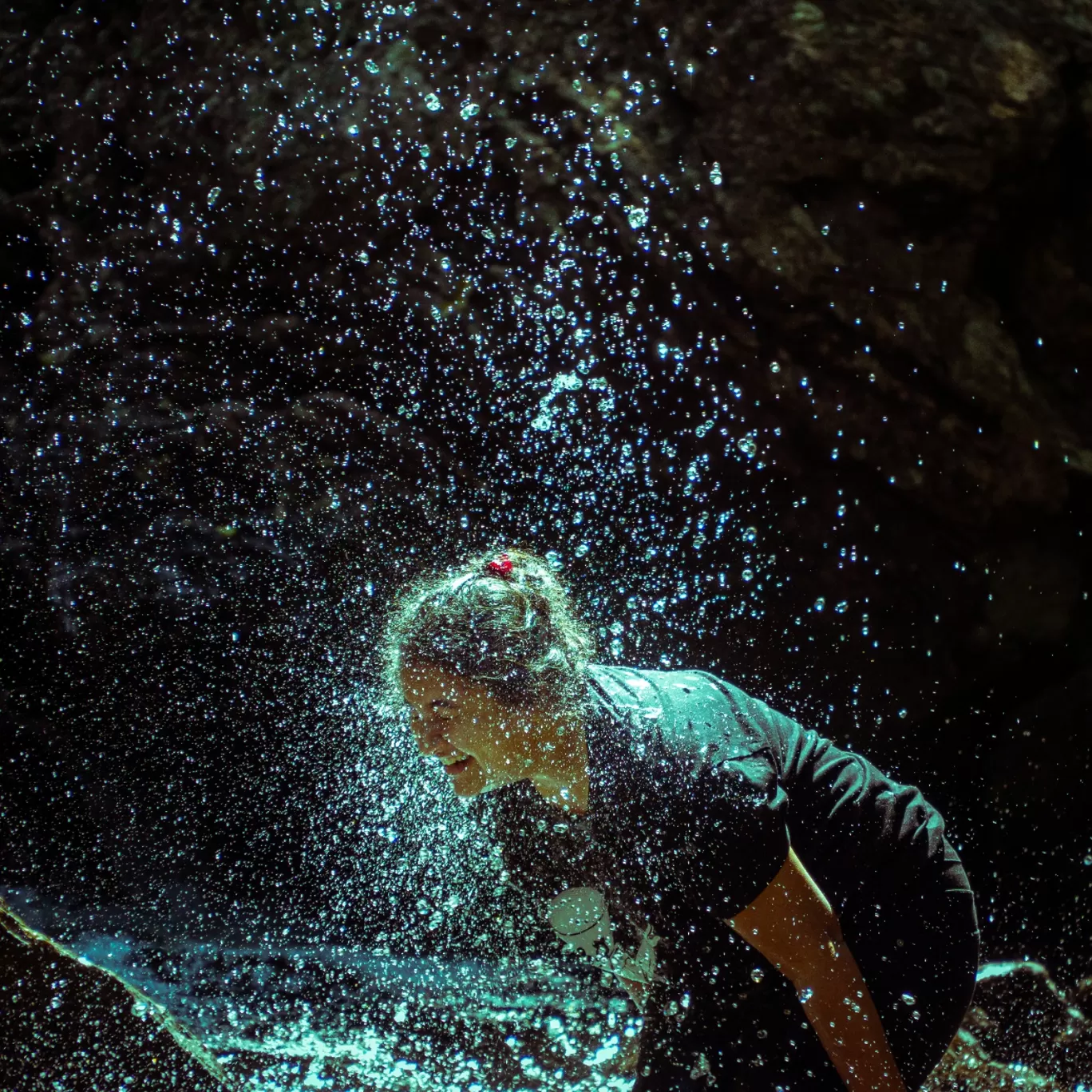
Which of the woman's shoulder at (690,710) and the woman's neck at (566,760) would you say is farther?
the woman's neck at (566,760)

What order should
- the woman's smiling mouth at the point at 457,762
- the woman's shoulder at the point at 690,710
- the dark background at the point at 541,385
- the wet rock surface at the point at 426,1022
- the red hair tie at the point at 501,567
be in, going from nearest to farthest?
the woman's shoulder at the point at 690,710
the woman's smiling mouth at the point at 457,762
the red hair tie at the point at 501,567
the wet rock surface at the point at 426,1022
the dark background at the point at 541,385

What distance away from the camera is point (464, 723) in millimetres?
1812

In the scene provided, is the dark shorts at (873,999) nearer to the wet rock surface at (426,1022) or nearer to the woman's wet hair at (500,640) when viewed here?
the woman's wet hair at (500,640)

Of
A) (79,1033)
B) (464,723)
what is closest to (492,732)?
(464,723)

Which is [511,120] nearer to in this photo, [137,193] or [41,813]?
[137,193]

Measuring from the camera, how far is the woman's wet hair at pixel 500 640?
71.0 inches

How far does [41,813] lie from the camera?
340 cm

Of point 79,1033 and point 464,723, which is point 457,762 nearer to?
point 464,723

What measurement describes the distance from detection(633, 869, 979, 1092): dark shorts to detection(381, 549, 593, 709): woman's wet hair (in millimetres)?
581

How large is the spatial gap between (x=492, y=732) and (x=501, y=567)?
399mm

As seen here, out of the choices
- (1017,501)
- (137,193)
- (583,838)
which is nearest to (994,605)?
(1017,501)

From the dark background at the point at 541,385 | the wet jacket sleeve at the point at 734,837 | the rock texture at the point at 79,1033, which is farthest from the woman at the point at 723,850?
the dark background at the point at 541,385

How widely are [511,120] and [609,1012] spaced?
3.01 m

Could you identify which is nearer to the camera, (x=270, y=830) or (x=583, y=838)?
(x=583, y=838)
